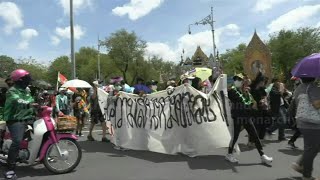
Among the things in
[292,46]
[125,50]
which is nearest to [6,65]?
[125,50]

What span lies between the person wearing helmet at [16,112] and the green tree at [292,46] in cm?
5104

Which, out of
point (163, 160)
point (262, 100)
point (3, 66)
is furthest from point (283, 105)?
point (3, 66)

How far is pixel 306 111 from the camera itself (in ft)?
22.4

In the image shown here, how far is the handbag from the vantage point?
673 cm

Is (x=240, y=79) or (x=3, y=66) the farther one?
(x=3, y=66)

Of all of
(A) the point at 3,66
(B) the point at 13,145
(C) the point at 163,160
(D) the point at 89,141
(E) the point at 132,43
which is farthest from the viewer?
(A) the point at 3,66

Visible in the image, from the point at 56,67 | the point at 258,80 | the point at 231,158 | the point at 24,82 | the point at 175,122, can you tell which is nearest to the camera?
the point at 24,82

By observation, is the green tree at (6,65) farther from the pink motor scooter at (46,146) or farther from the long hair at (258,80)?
the pink motor scooter at (46,146)

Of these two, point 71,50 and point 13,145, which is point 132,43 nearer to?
point 71,50

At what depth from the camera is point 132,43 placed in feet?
202

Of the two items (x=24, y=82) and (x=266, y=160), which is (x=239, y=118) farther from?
(x=24, y=82)

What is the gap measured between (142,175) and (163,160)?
151 centimetres

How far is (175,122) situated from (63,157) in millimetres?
2836

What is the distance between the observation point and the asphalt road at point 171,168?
7723mm
